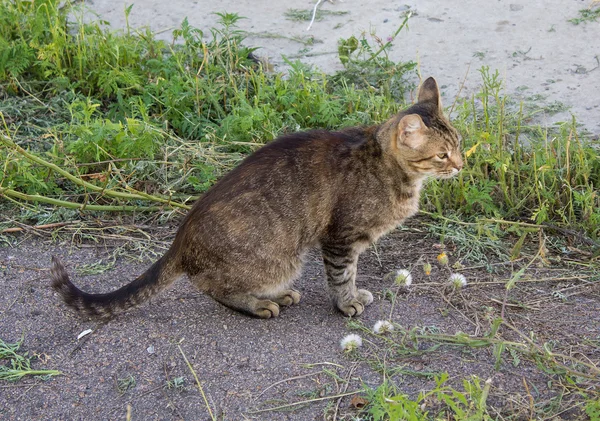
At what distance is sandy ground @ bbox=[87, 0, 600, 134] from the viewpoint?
235 inches

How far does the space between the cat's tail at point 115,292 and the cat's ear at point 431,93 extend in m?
1.64

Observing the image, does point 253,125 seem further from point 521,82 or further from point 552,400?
point 552,400

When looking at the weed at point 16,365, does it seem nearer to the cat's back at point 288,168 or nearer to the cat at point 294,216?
the cat at point 294,216

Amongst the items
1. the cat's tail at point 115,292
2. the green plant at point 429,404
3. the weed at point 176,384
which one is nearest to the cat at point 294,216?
the cat's tail at point 115,292

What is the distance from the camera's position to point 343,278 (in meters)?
4.01

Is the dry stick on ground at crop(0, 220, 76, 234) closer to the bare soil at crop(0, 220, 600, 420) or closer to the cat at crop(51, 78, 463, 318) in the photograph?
the bare soil at crop(0, 220, 600, 420)

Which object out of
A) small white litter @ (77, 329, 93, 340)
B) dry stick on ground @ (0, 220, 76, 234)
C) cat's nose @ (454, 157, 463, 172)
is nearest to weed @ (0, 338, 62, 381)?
small white litter @ (77, 329, 93, 340)

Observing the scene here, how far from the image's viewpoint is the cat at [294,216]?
3.87m

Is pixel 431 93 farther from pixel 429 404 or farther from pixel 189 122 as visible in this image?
pixel 189 122

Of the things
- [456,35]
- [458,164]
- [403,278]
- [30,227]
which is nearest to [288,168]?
[403,278]

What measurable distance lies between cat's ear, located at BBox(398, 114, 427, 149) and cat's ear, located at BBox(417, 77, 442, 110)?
311mm

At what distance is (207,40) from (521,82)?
2.66m

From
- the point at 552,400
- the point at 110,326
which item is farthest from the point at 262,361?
the point at 552,400

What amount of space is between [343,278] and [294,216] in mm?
410
